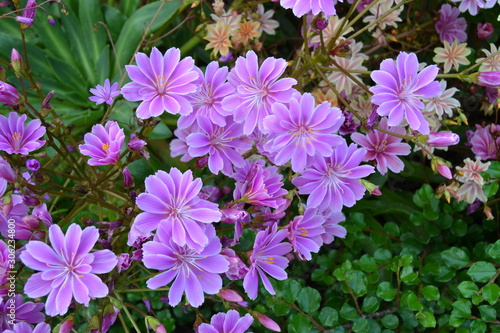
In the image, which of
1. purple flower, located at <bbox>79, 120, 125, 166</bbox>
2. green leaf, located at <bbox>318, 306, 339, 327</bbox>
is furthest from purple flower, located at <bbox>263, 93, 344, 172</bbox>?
green leaf, located at <bbox>318, 306, 339, 327</bbox>

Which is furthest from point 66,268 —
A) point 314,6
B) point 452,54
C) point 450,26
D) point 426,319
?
point 450,26

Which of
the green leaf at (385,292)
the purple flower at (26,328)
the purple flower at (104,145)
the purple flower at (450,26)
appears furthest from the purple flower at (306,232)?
the purple flower at (450,26)

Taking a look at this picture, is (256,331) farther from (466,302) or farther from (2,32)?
(2,32)

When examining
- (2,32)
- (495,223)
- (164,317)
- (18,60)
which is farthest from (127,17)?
(495,223)

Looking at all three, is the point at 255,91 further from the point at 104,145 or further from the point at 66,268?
the point at 66,268

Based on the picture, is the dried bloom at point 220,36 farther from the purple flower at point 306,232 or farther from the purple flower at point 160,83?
the purple flower at point 306,232

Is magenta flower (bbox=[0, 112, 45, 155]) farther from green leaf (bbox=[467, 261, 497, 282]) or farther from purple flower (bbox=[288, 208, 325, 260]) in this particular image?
green leaf (bbox=[467, 261, 497, 282])

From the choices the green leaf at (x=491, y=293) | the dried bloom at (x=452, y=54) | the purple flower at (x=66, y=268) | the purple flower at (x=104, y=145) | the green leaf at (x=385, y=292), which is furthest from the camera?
the dried bloom at (x=452, y=54)
